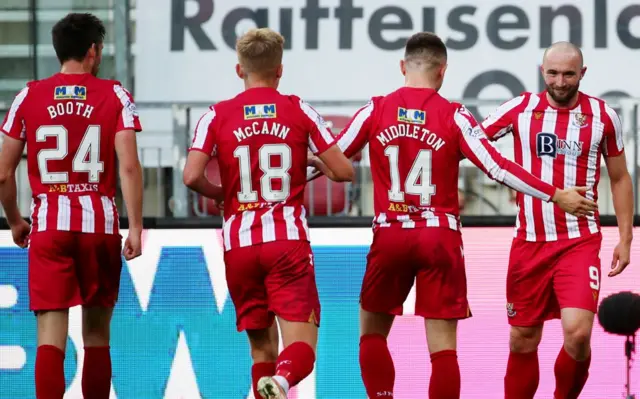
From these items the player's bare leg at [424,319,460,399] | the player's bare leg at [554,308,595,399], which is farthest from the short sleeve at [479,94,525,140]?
the player's bare leg at [424,319,460,399]

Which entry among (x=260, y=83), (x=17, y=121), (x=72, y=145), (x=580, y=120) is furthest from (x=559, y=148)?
(x=17, y=121)

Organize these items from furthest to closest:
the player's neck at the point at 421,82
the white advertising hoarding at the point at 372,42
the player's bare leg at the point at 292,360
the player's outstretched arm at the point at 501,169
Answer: the white advertising hoarding at the point at 372,42 → the player's neck at the point at 421,82 → the player's outstretched arm at the point at 501,169 → the player's bare leg at the point at 292,360

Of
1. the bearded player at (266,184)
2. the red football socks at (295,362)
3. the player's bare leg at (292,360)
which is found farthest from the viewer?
the bearded player at (266,184)

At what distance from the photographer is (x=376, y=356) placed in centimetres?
570

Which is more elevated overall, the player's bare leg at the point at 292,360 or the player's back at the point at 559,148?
the player's back at the point at 559,148

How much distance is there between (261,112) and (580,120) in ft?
5.47

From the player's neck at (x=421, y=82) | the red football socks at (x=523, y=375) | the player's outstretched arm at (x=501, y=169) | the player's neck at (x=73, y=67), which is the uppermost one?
the player's neck at (x=73, y=67)

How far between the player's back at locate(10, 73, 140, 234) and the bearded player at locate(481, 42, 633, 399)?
1.83 m

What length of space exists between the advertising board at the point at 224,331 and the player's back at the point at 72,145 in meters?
1.63

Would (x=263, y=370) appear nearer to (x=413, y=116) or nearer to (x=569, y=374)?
(x=413, y=116)

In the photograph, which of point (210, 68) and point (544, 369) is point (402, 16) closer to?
point (210, 68)

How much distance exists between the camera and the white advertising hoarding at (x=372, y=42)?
9.24 meters

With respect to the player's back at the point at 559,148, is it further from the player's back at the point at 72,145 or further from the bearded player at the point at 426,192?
the player's back at the point at 72,145

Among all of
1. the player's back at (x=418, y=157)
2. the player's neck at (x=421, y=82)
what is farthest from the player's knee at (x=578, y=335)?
the player's neck at (x=421, y=82)
